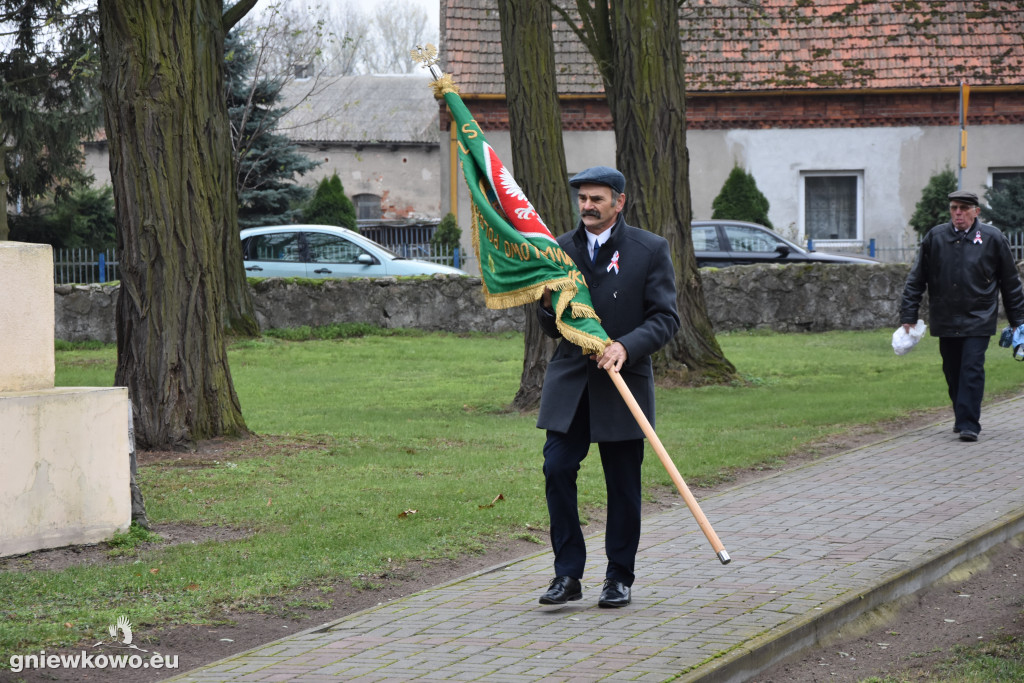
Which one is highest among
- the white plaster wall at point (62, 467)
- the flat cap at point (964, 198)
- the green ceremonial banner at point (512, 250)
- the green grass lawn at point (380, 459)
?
the flat cap at point (964, 198)

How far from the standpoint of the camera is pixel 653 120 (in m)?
14.5

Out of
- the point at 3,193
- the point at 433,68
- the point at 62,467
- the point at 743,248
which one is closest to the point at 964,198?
the point at 433,68

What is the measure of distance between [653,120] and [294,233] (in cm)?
950

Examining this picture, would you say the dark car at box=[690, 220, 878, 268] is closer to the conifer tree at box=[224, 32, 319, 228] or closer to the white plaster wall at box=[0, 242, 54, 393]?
the conifer tree at box=[224, 32, 319, 228]

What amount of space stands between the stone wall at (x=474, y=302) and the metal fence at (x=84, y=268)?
3.18 metres

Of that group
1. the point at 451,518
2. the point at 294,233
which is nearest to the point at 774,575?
the point at 451,518

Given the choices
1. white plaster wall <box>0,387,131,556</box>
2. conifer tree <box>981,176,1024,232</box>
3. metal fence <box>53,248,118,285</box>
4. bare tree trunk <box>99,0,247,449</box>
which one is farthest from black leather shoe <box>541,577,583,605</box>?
conifer tree <box>981,176,1024,232</box>

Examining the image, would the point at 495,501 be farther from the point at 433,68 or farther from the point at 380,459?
the point at 433,68

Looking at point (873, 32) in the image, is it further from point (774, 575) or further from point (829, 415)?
point (774, 575)

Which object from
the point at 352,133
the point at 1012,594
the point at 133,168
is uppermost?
the point at 352,133

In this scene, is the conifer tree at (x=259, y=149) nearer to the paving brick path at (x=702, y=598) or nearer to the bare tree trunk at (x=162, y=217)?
the bare tree trunk at (x=162, y=217)

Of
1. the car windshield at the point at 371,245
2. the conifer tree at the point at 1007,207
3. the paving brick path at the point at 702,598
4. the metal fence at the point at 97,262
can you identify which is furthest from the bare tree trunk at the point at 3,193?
the conifer tree at the point at 1007,207

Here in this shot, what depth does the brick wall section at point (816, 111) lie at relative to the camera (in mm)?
28781

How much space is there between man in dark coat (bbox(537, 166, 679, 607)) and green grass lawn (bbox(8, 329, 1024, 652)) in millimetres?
1185
